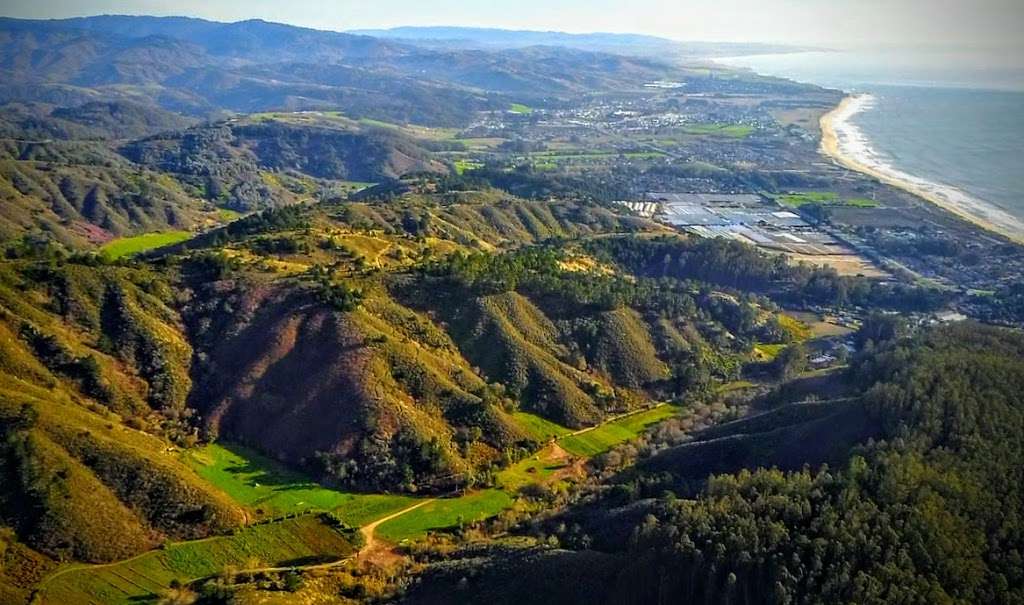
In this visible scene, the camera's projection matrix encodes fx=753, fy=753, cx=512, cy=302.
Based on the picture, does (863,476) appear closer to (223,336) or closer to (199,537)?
(199,537)

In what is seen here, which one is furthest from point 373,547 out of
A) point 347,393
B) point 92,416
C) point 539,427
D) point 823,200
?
point 823,200

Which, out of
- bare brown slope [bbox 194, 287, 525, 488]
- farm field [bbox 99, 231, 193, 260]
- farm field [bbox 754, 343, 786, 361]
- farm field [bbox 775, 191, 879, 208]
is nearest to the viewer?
bare brown slope [bbox 194, 287, 525, 488]

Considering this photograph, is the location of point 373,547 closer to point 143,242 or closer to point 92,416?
point 92,416

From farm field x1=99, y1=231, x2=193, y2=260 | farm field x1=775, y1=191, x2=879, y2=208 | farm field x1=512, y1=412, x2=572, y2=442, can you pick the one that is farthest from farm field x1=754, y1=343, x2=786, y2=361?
farm field x1=99, y1=231, x2=193, y2=260

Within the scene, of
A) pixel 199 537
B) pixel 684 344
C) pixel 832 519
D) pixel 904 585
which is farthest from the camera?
pixel 684 344

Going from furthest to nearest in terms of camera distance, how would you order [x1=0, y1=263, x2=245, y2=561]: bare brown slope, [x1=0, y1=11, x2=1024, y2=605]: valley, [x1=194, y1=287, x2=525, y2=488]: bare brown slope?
[x1=194, y1=287, x2=525, y2=488]: bare brown slope
[x1=0, y1=263, x2=245, y2=561]: bare brown slope
[x1=0, y1=11, x2=1024, y2=605]: valley

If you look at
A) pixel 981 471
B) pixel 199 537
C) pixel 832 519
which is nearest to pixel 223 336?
pixel 199 537

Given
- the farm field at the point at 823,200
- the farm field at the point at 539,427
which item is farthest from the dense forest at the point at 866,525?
the farm field at the point at 823,200

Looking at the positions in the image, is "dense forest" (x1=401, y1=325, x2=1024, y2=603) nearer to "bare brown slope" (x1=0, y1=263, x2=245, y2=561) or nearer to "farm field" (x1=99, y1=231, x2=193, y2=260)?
"bare brown slope" (x1=0, y1=263, x2=245, y2=561)
